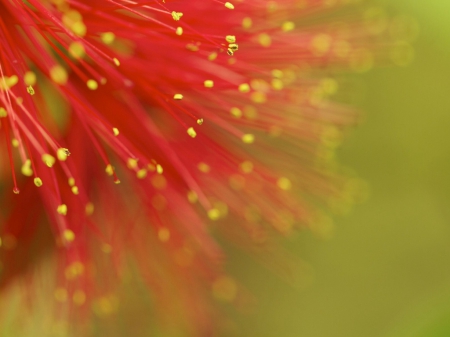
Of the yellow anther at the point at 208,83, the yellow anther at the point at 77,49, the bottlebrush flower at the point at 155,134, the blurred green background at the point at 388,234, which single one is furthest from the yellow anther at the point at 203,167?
the blurred green background at the point at 388,234

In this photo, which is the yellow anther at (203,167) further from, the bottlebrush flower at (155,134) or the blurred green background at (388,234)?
the blurred green background at (388,234)

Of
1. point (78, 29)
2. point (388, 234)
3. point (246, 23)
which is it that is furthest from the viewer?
point (388, 234)

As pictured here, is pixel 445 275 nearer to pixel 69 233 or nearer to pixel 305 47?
pixel 305 47

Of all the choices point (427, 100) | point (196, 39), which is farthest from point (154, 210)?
point (427, 100)

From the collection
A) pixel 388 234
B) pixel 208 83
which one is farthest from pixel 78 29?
pixel 388 234

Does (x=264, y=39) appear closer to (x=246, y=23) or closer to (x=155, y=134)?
(x=246, y=23)

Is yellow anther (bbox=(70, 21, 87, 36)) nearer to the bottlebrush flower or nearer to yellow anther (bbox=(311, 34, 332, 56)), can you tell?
the bottlebrush flower
